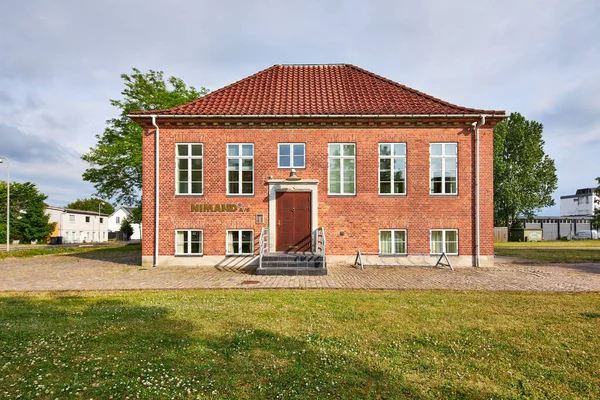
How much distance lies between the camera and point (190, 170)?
1437cm

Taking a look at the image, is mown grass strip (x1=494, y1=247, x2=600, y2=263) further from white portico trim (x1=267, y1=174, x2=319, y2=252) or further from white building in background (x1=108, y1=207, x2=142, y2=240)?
white building in background (x1=108, y1=207, x2=142, y2=240)

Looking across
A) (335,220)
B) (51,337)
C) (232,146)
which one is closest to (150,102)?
(232,146)

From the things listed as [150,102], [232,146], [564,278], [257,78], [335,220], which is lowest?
[564,278]

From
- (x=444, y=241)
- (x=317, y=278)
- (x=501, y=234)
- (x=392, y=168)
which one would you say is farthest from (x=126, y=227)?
(x=501, y=234)

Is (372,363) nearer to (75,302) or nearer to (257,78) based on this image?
(75,302)

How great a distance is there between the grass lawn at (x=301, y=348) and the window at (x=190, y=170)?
23.6 ft

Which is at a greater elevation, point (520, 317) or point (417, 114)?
point (417, 114)

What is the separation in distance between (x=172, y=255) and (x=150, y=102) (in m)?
16.7

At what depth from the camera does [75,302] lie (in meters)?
7.72

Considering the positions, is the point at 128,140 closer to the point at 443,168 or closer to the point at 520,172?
the point at 443,168

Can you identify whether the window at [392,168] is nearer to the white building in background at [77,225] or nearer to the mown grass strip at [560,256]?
the mown grass strip at [560,256]

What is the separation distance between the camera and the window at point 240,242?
14.1 meters

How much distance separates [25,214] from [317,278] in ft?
166

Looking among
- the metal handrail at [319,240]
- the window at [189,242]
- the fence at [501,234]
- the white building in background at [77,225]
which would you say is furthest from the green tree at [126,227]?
the fence at [501,234]
